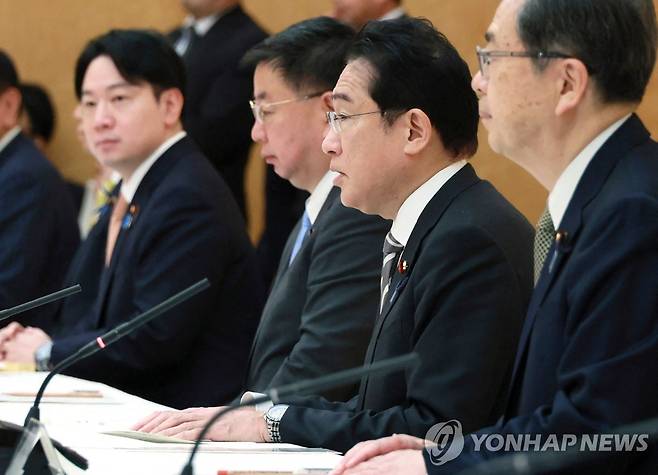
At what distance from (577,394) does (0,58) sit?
3.77 meters

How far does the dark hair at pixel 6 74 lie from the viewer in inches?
201

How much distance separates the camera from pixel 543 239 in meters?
2.28

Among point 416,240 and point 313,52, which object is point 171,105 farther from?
point 416,240

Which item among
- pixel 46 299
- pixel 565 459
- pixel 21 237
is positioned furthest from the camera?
pixel 21 237

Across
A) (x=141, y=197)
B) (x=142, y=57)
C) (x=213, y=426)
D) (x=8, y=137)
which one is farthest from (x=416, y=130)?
(x=8, y=137)

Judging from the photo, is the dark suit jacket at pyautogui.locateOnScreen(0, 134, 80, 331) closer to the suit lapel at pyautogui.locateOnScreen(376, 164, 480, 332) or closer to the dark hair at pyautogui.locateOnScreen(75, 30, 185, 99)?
the dark hair at pyautogui.locateOnScreen(75, 30, 185, 99)

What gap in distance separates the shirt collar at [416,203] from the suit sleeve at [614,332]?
2.24 ft

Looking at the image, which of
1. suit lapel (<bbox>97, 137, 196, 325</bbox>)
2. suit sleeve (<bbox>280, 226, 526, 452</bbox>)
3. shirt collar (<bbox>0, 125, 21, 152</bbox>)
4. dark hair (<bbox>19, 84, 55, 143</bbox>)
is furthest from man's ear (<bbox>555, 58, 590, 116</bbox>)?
dark hair (<bbox>19, 84, 55, 143</bbox>)

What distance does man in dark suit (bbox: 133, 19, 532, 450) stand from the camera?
Result: 2375 mm

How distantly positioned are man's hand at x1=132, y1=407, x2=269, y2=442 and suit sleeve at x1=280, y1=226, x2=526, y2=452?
148 mm

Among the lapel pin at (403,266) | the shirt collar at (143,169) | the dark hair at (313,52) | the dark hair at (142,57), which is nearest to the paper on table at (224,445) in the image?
the lapel pin at (403,266)

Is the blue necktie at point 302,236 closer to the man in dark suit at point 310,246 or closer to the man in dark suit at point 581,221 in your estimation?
the man in dark suit at point 310,246
